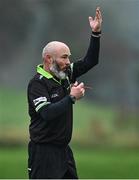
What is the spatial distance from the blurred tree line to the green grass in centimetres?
72

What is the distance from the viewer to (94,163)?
10.6 metres

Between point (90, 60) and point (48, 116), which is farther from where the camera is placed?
point (90, 60)

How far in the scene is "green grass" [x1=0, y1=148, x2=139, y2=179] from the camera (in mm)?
9797

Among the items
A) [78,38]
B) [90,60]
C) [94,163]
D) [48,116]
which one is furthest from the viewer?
[78,38]

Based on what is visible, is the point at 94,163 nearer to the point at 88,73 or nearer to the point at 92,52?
the point at 88,73

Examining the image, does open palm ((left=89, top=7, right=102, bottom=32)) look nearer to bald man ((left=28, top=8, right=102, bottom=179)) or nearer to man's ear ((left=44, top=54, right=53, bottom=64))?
bald man ((left=28, top=8, right=102, bottom=179))

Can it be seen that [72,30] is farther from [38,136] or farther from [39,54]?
[38,136]

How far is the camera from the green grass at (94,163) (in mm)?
9797

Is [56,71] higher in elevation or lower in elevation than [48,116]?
higher

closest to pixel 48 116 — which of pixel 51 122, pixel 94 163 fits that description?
pixel 51 122

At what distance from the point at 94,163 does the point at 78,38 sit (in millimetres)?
1717

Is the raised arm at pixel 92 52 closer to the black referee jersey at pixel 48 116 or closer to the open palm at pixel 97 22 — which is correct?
the open palm at pixel 97 22

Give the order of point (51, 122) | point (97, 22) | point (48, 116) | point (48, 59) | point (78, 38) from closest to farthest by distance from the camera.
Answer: point (48, 116) < point (51, 122) < point (48, 59) < point (97, 22) < point (78, 38)

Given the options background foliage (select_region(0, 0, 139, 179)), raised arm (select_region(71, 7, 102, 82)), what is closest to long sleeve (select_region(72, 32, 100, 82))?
raised arm (select_region(71, 7, 102, 82))
